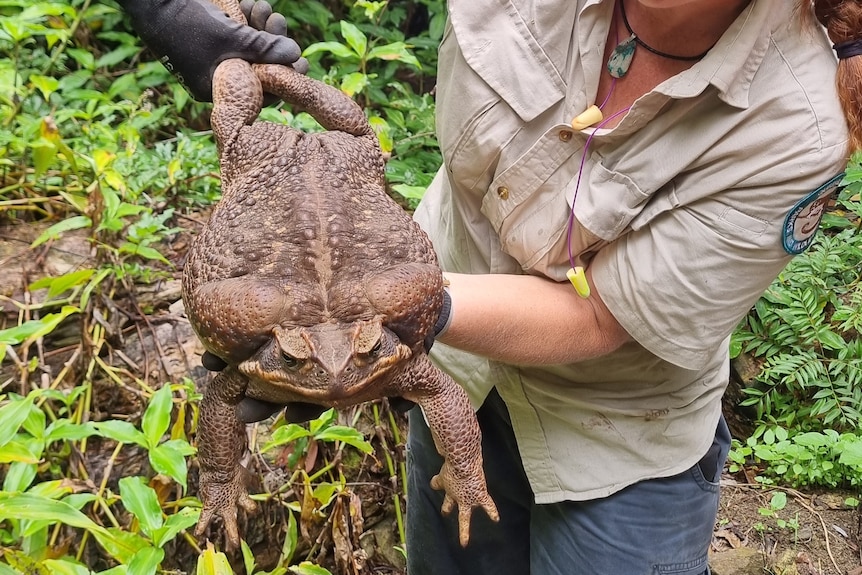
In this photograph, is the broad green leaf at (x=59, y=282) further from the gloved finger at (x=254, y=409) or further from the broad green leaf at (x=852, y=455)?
the broad green leaf at (x=852, y=455)

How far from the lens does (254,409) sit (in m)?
1.55

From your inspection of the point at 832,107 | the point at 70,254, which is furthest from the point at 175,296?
the point at 832,107

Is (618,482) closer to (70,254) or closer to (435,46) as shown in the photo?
(70,254)

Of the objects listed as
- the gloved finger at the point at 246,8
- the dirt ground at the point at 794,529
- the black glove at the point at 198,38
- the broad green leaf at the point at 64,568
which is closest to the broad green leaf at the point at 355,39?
the gloved finger at the point at 246,8

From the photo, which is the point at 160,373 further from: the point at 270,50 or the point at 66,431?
the point at 270,50

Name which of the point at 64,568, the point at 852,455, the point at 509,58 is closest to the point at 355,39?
the point at 509,58

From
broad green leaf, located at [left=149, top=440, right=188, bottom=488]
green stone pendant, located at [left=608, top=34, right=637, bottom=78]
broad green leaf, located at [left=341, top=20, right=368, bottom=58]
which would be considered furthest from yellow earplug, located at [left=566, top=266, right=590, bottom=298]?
broad green leaf, located at [left=341, top=20, right=368, bottom=58]

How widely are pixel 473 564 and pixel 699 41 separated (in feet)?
5.79

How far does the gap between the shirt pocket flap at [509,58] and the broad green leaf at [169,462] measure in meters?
1.43

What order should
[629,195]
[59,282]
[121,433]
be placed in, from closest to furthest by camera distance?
[629,195], [121,433], [59,282]

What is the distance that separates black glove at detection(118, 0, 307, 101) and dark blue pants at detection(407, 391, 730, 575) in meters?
1.19

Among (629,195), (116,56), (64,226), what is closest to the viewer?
(629,195)

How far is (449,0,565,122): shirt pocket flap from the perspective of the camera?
67.7 inches

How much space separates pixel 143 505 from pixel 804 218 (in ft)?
6.17
